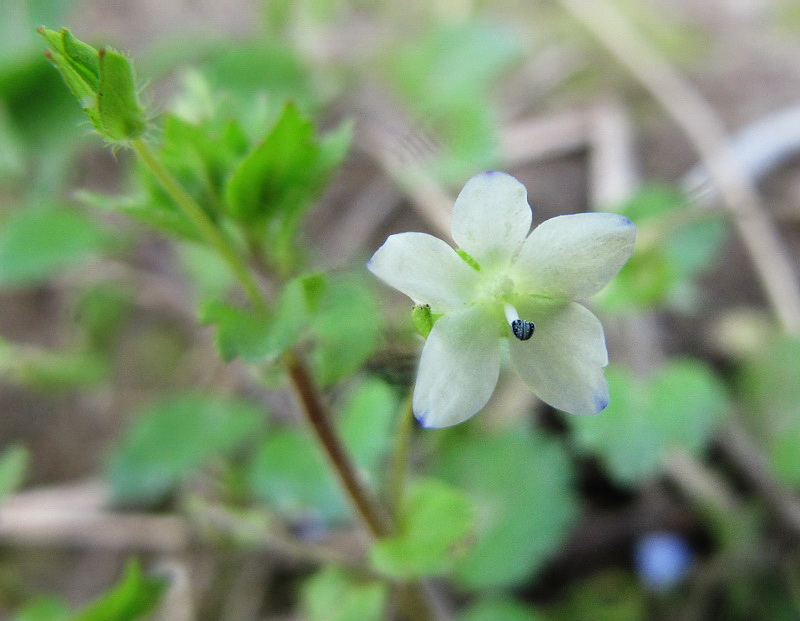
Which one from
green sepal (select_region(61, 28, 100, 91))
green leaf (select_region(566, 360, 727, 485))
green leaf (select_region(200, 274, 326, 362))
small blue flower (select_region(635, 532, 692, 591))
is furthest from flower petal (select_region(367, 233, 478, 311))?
small blue flower (select_region(635, 532, 692, 591))

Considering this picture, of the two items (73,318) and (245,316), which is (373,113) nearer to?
(73,318)

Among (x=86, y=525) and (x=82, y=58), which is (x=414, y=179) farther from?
(x=82, y=58)

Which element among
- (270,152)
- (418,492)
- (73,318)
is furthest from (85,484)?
(270,152)

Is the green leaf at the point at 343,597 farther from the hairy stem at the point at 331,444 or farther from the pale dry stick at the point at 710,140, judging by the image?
the pale dry stick at the point at 710,140

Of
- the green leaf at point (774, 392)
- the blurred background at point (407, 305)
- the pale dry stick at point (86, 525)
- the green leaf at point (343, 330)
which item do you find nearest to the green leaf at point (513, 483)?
the blurred background at point (407, 305)

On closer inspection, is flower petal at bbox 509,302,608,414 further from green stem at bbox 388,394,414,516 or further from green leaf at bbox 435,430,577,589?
green leaf at bbox 435,430,577,589

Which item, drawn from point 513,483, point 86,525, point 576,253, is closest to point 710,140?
point 513,483
